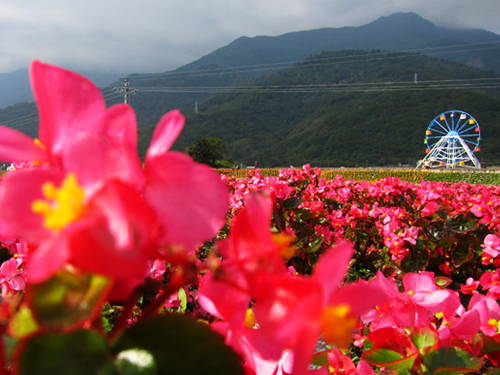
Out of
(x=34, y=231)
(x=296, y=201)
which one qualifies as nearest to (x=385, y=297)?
(x=34, y=231)

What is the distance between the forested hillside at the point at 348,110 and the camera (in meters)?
32.0

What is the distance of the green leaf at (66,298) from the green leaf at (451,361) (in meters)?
0.35

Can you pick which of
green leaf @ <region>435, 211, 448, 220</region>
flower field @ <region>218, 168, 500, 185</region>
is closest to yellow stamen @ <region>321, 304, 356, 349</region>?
green leaf @ <region>435, 211, 448, 220</region>

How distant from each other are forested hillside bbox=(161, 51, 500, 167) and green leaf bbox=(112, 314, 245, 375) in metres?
29.6

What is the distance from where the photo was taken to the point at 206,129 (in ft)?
139

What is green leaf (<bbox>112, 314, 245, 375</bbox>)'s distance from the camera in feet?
0.46

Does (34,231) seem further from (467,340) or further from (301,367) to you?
(467,340)

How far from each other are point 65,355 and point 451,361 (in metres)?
0.36

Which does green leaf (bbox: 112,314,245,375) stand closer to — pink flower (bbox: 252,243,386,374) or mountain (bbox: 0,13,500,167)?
pink flower (bbox: 252,243,386,374)

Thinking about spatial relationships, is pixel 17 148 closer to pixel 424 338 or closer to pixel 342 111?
pixel 424 338

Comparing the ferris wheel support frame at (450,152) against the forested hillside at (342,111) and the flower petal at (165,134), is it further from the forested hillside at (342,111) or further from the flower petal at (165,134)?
the flower petal at (165,134)

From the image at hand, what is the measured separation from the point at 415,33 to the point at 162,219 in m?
120

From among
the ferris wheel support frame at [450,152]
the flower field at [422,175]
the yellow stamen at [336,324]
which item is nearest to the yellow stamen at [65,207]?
the yellow stamen at [336,324]

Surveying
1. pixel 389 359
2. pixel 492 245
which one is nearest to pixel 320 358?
pixel 389 359
